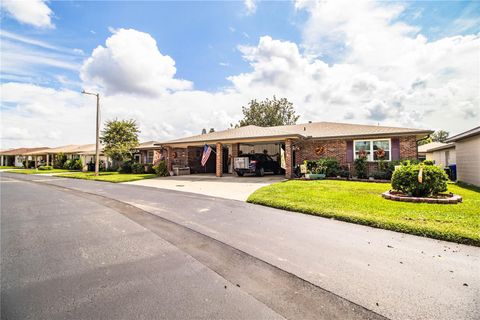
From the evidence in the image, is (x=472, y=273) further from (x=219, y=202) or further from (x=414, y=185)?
(x=219, y=202)

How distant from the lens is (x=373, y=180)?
1338 centimetres

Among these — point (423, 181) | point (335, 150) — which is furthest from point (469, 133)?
point (335, 150)

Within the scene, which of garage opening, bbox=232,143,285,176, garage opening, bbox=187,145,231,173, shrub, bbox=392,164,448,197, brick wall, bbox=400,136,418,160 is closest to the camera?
shrub, bbox=392,164,448,197

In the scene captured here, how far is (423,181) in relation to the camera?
7672 millimetres

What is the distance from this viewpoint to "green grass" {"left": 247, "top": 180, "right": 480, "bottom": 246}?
15.7 ft

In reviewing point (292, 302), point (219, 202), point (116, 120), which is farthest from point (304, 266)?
point (116, 120)

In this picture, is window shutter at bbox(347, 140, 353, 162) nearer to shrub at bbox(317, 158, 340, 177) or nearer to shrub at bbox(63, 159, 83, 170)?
shrub at bbox(317, 158, 340, 177)

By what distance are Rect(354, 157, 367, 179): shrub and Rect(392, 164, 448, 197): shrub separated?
6567 millimetres

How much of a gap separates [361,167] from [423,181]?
7155 millimetres

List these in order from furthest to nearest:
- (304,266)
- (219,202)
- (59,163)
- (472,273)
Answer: (59,163) → (219,202) → (304,266) → (472,273)

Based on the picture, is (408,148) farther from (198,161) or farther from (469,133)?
(198,161)

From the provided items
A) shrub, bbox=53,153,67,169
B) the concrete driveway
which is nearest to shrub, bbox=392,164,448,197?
the concrete driveway

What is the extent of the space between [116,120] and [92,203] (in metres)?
23.9

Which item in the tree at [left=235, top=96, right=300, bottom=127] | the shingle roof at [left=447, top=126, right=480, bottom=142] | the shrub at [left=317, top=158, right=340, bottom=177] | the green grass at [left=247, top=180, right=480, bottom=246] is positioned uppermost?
the tree at [left=235, top=96, right=300, bottom=127]
